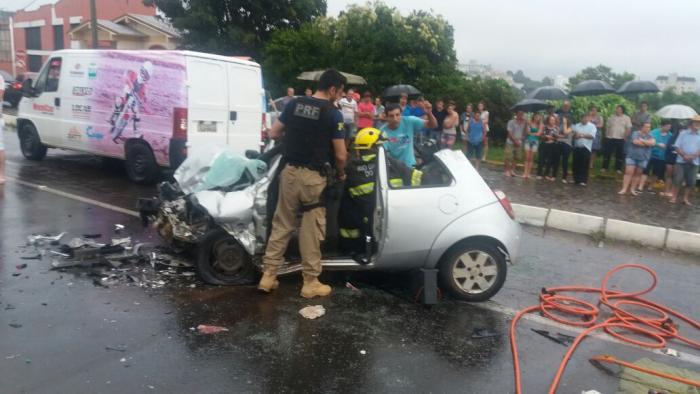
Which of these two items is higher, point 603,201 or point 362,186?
point 362,186

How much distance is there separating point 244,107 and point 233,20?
1867 centimetres

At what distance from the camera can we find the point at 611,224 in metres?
8.20

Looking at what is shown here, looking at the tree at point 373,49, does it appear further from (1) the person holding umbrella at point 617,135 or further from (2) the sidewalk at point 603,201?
(2) the sidewalk at point 603,201

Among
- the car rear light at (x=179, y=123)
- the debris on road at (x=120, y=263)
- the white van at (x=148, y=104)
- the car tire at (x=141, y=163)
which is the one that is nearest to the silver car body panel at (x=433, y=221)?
the debris on road at (x=120, y=263)

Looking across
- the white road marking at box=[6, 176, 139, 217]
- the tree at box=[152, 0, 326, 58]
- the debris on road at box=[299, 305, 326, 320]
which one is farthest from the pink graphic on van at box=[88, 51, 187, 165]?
the tree at box=[152, 0, 326, 58]

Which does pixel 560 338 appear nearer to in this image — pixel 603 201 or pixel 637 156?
pixel 603 201

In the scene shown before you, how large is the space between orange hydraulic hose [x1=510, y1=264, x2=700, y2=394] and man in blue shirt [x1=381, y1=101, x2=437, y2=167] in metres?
2.07

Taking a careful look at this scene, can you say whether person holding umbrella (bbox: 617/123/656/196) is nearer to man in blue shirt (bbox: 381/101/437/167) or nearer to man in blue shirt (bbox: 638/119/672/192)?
man in blue shirt (bbox: 638/119/672/192)

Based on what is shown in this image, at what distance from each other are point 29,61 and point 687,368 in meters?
52.2

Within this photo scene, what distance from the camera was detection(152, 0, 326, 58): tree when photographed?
25.4 m

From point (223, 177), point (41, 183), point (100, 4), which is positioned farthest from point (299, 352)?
point (100, 4)

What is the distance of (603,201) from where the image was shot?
10719 millimetres

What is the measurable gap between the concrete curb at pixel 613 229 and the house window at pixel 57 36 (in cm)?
4439

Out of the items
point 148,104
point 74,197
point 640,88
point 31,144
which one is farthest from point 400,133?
point 640,88
